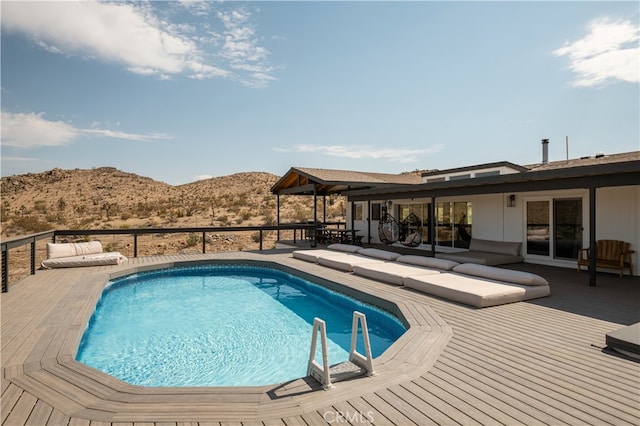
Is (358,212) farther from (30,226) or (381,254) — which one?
(30,226)

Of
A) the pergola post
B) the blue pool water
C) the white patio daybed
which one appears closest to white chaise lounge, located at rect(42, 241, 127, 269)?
the blue pool water

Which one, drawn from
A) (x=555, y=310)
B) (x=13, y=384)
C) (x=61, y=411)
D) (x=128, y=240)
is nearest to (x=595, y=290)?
(x=555, y=310)

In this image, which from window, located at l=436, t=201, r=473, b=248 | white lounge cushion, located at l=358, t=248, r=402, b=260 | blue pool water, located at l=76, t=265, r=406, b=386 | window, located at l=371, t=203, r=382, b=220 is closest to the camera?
blue pool water, located at l=76, t=265, r=406, b=386

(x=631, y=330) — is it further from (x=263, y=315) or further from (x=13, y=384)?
(x=13, y=384)

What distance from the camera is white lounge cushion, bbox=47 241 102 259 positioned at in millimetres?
8977

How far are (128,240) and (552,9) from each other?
18.2 metres

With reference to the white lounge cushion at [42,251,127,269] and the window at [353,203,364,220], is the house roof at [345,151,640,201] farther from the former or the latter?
the white lounge cushion at [42,251,127,269]

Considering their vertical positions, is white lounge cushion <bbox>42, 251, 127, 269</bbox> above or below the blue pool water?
above

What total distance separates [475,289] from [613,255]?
4.18 meters

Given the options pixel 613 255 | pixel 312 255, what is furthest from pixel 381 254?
pixel 613 255

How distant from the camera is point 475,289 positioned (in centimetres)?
535

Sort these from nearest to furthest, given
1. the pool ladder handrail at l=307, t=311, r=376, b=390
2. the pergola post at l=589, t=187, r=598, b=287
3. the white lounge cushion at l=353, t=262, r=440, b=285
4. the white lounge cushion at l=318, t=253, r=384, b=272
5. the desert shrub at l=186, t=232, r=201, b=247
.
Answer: the pool ladder handrail at l=307, t=311, r=376, b=390 < the pergola post at l=589, t=187, r=598, b=287 < the white lounge cushion at l=353, t=262, r=440, b=285 < the white lounge cushion at l=318, t=253, r=384, b=272 < the desert shrub at l=186, t=232, r=201, b=247

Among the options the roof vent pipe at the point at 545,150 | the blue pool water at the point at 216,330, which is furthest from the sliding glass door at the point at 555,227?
the blue pool water at the point at 216,330

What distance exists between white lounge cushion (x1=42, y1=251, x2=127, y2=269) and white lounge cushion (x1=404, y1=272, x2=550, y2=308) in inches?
307
